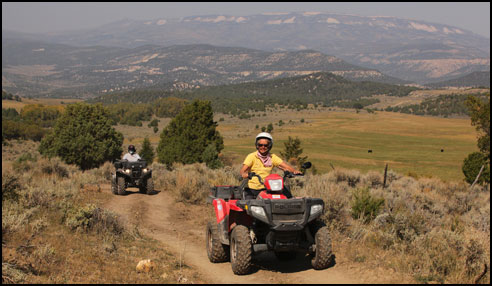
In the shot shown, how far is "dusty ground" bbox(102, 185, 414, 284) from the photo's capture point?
25.3 ft

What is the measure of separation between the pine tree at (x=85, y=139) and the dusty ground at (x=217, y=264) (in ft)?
100

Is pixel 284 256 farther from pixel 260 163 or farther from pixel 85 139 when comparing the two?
pixel 85 139

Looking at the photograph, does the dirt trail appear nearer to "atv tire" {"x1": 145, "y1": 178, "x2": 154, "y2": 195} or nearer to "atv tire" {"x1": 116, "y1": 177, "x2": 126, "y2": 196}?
"atv tire" {"x1": 116, "y1": 177, "x2": 126, "y2": 196}

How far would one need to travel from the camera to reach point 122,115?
147 meters

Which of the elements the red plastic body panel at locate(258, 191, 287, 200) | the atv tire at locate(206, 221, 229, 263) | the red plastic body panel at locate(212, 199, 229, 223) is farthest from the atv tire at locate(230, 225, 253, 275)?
the red plastic body panel at locate(212, 199, 229, 223)

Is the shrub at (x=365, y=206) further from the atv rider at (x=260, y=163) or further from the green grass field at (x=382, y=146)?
the green grass field at (x=382, y=146)

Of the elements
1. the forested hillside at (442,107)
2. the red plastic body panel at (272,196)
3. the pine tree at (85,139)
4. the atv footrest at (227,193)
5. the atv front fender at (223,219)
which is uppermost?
the red plastic body panel at (272,196)

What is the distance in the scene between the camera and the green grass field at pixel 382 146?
54156 millimetres

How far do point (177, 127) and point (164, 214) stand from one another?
118 feet

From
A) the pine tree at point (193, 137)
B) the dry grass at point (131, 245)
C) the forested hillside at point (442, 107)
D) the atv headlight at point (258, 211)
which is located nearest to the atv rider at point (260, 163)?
the atv headlight at point (258, 211)

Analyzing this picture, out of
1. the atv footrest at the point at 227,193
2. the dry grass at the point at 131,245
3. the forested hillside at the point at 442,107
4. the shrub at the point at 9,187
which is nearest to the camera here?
the dry grass at the point at 131,245

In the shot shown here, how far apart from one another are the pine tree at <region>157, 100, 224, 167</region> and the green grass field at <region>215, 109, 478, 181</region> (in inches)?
321

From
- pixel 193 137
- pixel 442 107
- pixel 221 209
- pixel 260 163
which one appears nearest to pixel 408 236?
pixel 260 163

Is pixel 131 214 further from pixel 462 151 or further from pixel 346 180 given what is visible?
pixel 462 151
